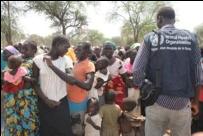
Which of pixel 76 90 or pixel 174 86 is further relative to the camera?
pixel 76 90

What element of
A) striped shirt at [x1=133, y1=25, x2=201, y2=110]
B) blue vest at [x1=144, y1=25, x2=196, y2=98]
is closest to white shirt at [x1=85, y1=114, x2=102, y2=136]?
striped shirt at [x1=133, y1=25, x2=201, y2=110]

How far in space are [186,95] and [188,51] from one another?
0.42 m

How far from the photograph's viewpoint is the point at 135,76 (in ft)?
15.5

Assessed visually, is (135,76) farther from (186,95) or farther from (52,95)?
(52,95)

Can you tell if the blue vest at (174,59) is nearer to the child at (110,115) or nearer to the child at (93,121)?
the child at (93,121)

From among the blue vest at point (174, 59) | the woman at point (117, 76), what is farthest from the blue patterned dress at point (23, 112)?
the blue vest at point (174, 59)

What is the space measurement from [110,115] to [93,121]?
0.30 m

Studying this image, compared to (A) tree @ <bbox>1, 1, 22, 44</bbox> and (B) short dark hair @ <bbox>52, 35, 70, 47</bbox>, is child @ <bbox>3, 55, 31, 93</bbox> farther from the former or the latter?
(A) tree @ <bbox>1, 1, 22, 44</bbox>

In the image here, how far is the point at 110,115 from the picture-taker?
21.5 ft

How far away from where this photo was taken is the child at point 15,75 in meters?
5.73

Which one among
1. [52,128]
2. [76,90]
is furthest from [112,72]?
[52,128]

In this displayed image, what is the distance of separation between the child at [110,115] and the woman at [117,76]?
1.21 ft

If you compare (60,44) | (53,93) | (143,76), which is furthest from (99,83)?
(143,76)

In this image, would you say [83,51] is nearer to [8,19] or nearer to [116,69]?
[116,69]
